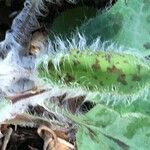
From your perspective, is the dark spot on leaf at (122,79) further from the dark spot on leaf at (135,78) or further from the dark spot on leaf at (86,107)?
the dark spot on leaf at (86,107)

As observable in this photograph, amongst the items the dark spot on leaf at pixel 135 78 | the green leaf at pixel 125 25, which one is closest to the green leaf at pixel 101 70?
the dark spot on leaf at pixel 135 78

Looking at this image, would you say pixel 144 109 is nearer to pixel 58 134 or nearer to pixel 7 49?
pixel 58 134

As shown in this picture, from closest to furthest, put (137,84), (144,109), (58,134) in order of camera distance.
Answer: (137,84)
(144,109)
(58,134)

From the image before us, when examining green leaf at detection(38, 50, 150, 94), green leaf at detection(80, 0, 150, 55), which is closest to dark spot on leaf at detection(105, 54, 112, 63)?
green leaf at detection(38, 50, 150, 94)

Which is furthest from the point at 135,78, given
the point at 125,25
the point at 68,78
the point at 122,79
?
the point at 125,25

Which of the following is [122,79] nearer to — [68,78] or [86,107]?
[68,78]

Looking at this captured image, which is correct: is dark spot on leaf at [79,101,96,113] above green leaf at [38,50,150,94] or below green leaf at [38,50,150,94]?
below

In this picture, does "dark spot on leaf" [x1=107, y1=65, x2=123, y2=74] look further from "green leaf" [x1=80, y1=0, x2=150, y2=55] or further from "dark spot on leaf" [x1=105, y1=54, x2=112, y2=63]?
"green leaf" [x1=80, y1=0, x2=150, y2=55]

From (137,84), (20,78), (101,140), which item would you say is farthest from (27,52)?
(137,84)
